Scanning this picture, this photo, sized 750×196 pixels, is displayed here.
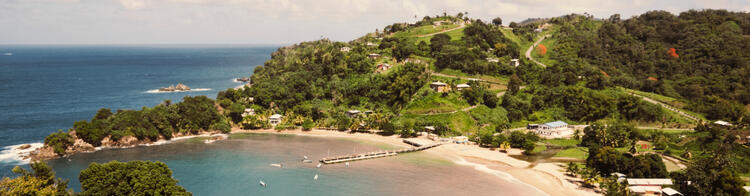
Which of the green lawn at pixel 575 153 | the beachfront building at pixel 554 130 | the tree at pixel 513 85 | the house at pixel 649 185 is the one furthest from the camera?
the tree at pixel 513 85

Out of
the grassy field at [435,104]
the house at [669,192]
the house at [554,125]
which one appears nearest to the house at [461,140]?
the grassy field at [435,104]

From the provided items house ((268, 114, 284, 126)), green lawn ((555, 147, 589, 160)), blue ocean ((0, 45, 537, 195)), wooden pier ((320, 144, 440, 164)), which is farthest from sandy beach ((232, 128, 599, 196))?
house ((268, 114, 284, 126))

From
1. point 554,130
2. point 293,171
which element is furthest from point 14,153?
point 554,130

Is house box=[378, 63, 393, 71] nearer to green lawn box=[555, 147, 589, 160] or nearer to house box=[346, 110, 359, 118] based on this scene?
house box=[346, 110, 359, 118]

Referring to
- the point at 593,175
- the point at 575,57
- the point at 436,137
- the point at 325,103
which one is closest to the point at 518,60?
the point at 575,57

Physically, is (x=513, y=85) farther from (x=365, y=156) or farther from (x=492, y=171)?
(x=365, y=156)

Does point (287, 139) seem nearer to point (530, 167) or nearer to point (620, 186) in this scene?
point (530, 167)

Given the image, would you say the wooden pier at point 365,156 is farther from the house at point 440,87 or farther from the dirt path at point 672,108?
the dirt path at point 672,108
